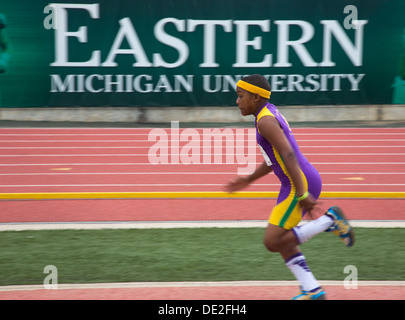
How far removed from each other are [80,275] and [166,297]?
102 centimetres

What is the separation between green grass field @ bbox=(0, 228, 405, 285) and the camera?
5.72 metres

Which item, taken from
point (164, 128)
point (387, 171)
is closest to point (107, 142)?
point (164, 128)

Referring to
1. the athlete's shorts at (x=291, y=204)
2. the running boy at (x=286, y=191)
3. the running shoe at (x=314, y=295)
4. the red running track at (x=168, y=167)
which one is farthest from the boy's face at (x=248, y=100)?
the red running track at (x=168, y=167)

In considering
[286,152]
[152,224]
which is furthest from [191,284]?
[152,224]

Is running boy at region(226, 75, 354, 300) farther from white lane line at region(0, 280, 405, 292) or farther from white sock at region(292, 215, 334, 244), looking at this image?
white lane line at region(0, 280, 405, 292)

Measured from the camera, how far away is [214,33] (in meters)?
17.8

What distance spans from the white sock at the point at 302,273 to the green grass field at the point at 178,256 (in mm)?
914

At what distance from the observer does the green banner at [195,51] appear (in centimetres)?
1739

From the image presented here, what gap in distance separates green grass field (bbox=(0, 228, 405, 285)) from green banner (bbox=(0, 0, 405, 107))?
1080 cm

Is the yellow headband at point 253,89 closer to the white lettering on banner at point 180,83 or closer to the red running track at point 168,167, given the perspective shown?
the red running track at point 168,167

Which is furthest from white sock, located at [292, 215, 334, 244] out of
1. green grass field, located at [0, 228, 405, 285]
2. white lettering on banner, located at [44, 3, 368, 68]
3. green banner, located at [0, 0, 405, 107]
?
→ white lettering on banner, located at [44, 3, 368, 68]

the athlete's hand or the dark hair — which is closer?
the dark hair

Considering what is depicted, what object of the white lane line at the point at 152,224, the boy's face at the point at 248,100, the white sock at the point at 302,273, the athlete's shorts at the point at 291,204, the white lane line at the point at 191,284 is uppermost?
the boy's face at the point at 248,100

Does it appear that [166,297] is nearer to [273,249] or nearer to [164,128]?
[273,249]
